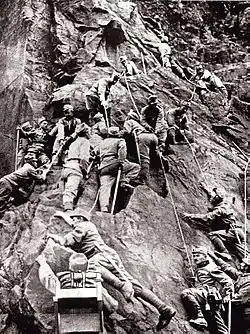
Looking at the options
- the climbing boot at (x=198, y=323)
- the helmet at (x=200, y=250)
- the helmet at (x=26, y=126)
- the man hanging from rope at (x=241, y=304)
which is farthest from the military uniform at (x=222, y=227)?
the helmet at (x=26, y=126)

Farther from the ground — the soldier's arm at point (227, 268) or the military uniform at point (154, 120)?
the military uniform at point (154, 120)

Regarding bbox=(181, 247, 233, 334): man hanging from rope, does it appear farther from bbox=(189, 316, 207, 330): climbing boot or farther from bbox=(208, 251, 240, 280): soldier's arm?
bbox=(208, 251, 240, 280): soldier's arm

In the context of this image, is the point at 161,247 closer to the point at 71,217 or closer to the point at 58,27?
the point at 71,217

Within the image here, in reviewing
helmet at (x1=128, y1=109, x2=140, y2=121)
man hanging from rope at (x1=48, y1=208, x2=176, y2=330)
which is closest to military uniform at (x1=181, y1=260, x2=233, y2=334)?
man hanging from rope at (x1=48, y1=208, x2=176, y2=330)

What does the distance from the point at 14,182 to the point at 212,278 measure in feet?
16.1

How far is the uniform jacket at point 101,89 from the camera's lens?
19250 mm

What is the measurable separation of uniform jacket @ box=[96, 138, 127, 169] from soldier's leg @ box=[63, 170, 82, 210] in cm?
68

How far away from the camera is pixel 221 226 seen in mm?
16453

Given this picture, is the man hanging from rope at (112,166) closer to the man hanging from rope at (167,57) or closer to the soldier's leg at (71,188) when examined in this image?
the soldier's leg at (71,188)

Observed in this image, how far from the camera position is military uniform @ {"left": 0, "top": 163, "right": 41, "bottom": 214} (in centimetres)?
1609

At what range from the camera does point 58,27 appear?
23062mm

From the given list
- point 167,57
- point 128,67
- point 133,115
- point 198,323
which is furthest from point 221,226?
point 167,57

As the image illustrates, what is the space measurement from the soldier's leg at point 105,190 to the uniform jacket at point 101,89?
3526mm

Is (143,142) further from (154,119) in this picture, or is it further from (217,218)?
(217,218)
